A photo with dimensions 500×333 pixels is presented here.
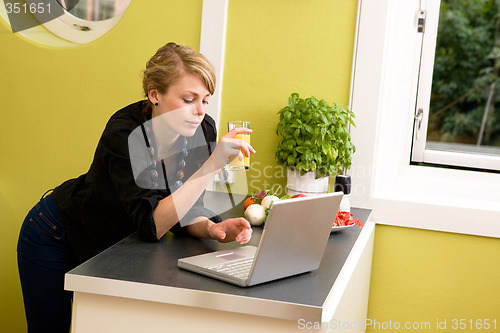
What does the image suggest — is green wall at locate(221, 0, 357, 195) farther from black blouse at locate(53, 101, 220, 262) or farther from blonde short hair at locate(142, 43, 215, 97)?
blonde short hair at locate(142, 43, 215, 97)

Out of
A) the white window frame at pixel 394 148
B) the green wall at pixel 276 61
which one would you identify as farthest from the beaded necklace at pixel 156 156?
the white window frame at pixel 394 148

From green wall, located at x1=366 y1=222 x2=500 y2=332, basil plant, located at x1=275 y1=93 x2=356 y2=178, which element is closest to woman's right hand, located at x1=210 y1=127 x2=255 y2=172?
basil plant, located at x1=275 y1=93 x2=356 y2=178

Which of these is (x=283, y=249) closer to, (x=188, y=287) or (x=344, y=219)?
(x=188, y=287)

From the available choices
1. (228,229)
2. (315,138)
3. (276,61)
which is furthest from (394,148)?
(228,229)

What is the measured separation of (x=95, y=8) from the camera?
2582 mm

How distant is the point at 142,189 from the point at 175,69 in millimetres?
334

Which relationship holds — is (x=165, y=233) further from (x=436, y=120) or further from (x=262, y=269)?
(x=436, y=120)

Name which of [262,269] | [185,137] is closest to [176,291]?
[262,269]

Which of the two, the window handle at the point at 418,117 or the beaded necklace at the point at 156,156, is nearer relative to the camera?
the beaded necklace at the point at 156,156

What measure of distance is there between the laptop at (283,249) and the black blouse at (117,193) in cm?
24

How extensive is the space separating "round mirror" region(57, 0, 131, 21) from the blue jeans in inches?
39.9

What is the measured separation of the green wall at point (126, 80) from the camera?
2342 millimetres

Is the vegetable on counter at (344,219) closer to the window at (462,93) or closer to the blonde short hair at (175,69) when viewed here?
the blonde short hair at (175,69)

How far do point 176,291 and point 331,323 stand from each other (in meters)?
0.32
